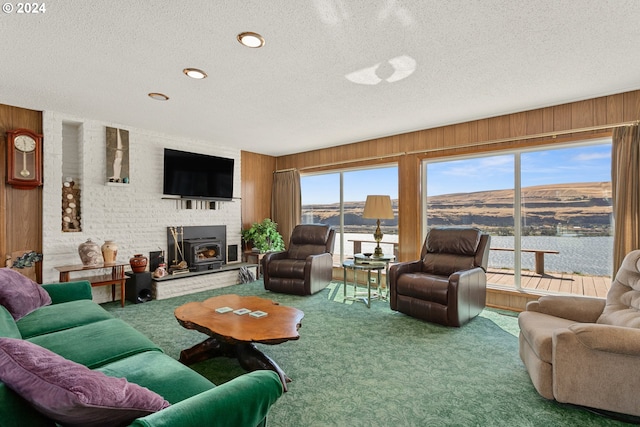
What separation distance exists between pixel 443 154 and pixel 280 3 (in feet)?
11.1

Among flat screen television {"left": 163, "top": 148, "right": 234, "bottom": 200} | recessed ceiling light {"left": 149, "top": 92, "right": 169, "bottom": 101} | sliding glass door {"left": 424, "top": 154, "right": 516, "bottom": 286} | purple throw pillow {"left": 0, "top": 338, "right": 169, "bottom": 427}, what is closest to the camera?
purple throw pillow {"left": 0, "top": 338, "right": 169, "bottom": 427}

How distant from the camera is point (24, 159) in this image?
3799 millimetres

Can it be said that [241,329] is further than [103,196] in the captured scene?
No

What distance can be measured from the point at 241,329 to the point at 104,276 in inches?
125

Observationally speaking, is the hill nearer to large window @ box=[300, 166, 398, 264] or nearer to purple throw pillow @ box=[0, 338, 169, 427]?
large window @ box=[300, 166, 398, 264]

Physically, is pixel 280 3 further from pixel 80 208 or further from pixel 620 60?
pixel 80 208

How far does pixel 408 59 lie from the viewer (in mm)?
2676

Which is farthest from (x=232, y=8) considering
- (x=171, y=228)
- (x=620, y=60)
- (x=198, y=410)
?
(x=171, y=228)

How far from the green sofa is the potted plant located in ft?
10.5

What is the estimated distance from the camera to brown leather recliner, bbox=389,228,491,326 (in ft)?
10.8

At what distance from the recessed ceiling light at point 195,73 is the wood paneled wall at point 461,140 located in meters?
3.15

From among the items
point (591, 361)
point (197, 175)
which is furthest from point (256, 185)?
point (591, 361)

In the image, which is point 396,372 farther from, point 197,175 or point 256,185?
point 256,185

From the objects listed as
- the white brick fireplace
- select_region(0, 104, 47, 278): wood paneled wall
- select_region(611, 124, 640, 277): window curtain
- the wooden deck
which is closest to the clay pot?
the white brick fireplace
